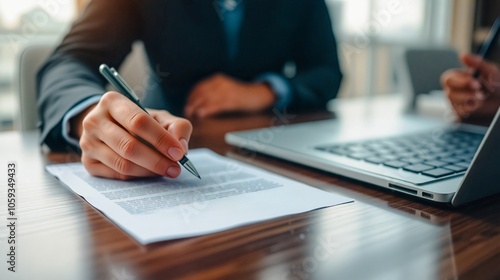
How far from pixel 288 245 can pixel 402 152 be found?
0.27 metres

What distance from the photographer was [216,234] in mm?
350

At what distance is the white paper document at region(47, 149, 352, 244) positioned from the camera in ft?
1.18

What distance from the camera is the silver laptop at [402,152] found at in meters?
0.41

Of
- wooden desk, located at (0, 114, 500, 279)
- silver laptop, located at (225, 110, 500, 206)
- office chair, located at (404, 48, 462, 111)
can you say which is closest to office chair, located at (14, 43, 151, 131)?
silver laptop, located at (225, 110, 500, 206)

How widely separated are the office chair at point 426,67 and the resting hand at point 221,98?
533 millimetres

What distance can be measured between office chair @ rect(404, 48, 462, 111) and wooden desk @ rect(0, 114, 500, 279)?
39.3 inches

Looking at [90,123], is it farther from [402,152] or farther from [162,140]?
[402,152]

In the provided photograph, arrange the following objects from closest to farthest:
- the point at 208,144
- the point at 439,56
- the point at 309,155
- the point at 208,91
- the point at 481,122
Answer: the point at 309,155, the point at 208,144, the point at 481,122, the point at 208,91, the point at 439,56

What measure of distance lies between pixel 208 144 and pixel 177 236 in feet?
1.19

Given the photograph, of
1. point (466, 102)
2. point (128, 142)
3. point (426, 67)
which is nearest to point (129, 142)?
point (128, 142)

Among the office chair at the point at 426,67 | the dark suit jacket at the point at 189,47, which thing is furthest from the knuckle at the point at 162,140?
the office chair at the point at 426,67

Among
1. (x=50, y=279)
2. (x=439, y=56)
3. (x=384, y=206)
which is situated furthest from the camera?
(x=439, y=56)

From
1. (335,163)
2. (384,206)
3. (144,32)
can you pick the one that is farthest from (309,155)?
(144,32)

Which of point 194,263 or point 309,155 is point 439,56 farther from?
point 194,263
